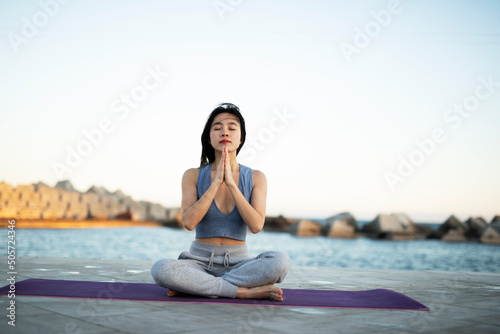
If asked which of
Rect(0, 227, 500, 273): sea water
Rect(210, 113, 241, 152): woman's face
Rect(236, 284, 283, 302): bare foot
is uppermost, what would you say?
Rect(210, 113, 241, 152): woman's face

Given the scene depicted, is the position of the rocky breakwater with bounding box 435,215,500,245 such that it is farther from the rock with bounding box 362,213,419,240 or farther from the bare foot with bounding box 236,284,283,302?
the bare foot with bounding box 236,284,283,302

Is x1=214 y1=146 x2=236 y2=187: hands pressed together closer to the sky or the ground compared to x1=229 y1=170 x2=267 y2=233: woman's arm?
closer to the sky

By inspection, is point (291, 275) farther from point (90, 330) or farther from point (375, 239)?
point (375, 239)

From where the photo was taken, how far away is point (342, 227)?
5169 cm

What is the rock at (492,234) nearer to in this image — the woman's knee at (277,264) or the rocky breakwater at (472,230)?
the rocky breakwater at (472,230)

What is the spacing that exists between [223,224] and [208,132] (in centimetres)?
67

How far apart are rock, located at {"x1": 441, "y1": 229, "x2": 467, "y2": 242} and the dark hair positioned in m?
52.0

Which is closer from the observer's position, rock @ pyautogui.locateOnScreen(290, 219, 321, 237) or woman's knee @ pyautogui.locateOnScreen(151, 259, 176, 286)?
woman's knee @ pyautogui.locateOnScreen(151, 259, 176, 286)

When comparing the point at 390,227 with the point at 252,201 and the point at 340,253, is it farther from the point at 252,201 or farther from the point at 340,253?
the point at 252,201

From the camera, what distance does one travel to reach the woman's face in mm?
3154

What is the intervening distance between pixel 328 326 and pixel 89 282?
193 centimetres

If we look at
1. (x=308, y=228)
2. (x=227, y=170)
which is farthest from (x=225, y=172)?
(x=308, y=228)

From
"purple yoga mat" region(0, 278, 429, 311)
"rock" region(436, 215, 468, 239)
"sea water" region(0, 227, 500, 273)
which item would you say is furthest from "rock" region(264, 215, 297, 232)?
"purple yoga mat" region(0, 278, 429, 311)

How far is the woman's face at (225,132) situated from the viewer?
3.15m
